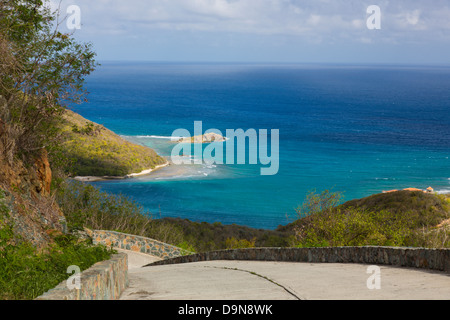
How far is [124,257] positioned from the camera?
8406 millimetres

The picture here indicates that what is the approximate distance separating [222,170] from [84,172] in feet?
75.2

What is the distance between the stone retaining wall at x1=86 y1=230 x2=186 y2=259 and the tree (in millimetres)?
5796

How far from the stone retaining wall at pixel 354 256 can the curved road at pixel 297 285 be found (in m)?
0.25

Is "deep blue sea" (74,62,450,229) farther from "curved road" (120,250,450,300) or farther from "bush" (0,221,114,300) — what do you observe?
"bush" (0,221,114,300)

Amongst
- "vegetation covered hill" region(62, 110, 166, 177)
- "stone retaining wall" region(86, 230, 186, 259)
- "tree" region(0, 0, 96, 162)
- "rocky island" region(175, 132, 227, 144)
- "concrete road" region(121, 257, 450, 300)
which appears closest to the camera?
"concrete road" region(121, 257, 450, 300)

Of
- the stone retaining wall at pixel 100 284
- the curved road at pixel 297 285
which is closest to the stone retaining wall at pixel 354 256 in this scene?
the curved road at pixel 297 285

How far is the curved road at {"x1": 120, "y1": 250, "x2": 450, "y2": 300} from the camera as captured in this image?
689 cm

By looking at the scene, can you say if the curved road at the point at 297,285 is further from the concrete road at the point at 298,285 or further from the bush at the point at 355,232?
the bush at the point at 355,232

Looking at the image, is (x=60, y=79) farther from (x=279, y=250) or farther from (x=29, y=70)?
(x=279, y=250)

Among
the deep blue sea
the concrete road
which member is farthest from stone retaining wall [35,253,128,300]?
the deep blue sea

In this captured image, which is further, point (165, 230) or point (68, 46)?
point (165, 230)

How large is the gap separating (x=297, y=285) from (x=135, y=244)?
15.8 m

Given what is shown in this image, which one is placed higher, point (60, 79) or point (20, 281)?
point (60, 79)
